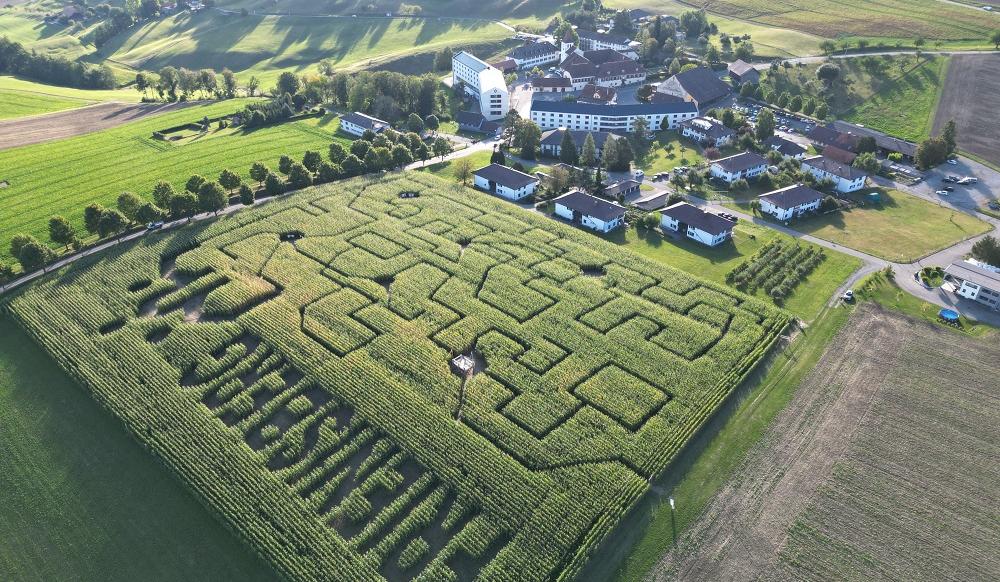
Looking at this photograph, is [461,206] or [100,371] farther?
[461,206]

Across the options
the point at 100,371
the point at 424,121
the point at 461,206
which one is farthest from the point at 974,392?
the point at 424,121

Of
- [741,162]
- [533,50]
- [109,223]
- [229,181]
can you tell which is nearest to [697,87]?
[741,162]

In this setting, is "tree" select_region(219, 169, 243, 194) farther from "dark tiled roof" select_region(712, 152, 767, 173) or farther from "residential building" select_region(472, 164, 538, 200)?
"dark tiled roof" select_region(712, 152, 767, 173)

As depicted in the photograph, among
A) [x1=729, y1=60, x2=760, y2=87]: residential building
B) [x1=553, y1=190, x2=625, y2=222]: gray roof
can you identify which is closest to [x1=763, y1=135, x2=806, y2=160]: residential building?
[x1=729, y1=60, x2=760, y2=87]: residential building

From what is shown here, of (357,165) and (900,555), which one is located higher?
(357,165)

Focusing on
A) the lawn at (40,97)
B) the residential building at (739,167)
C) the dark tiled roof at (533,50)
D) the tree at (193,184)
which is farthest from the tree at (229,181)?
the dark tiled roof at (533,50)

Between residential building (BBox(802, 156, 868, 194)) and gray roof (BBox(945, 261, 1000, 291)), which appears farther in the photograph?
residential building (BBox(802, 156, 868, 194))

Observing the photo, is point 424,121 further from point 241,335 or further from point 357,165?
point 241,335
